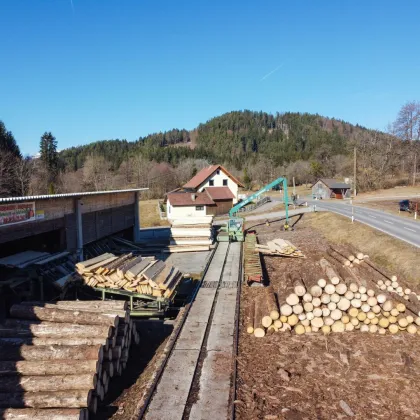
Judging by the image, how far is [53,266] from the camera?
1469cm

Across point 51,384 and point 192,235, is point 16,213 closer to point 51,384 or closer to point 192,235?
point 51,384

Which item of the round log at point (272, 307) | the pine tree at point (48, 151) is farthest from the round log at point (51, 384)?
the pine tree at point (48, 151)

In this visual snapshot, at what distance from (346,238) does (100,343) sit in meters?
23.3

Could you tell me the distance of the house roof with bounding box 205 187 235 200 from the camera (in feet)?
165

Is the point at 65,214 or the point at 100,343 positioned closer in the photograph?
the point at 100,343

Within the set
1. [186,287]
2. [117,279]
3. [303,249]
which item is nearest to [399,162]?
[303,249]

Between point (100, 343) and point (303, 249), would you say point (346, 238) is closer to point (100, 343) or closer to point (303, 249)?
point (303, 249)

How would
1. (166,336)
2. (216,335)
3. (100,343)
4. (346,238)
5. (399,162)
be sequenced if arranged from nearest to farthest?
(100,343)
(216,335)
(166,336)
(346,238)
(399,162)

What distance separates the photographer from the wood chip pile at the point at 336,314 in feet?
40.6

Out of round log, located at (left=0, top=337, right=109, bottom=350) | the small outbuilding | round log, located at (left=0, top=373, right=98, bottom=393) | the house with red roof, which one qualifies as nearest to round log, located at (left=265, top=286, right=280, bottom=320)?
round log, located at (left=0, top=337, right=109, bottom=350)

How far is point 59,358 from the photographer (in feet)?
29.0

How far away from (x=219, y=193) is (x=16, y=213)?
39030 mm

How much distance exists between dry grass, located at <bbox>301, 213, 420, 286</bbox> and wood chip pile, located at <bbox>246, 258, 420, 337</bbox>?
6.29 metres

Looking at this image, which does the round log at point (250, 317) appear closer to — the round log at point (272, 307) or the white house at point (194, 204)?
the round log at point (272, 307)
